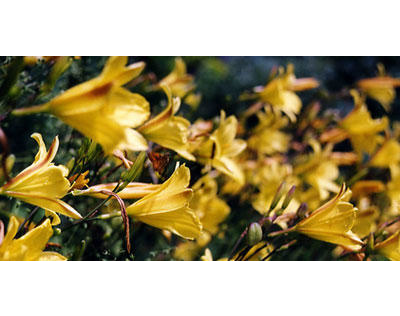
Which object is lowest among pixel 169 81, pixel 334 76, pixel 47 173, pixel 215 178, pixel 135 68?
pixel 334 76

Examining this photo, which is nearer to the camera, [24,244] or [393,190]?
[24,244]

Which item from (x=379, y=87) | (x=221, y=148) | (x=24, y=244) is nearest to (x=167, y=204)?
(x=24, y=244)

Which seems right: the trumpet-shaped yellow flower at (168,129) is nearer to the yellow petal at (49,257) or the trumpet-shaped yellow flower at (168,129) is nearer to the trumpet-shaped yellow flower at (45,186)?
the trumpet-shaped yellow flower at (45,186)

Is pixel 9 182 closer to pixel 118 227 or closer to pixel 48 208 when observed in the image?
pixel 48 208

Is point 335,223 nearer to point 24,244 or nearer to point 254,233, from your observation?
point 254,233

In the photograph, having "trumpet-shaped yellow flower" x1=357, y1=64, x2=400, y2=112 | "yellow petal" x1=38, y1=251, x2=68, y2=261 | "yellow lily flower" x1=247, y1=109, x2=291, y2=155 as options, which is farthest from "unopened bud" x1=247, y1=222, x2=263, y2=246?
"trumpet-shaped yellow flower" x1=357, y1=64, x2=400, y2=112

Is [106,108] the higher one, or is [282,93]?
[106,108]

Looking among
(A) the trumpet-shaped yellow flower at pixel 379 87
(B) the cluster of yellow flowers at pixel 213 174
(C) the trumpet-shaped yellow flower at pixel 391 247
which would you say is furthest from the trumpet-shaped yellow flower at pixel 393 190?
(C) the trumpet-shaped yellow flower at pixel 391 247
